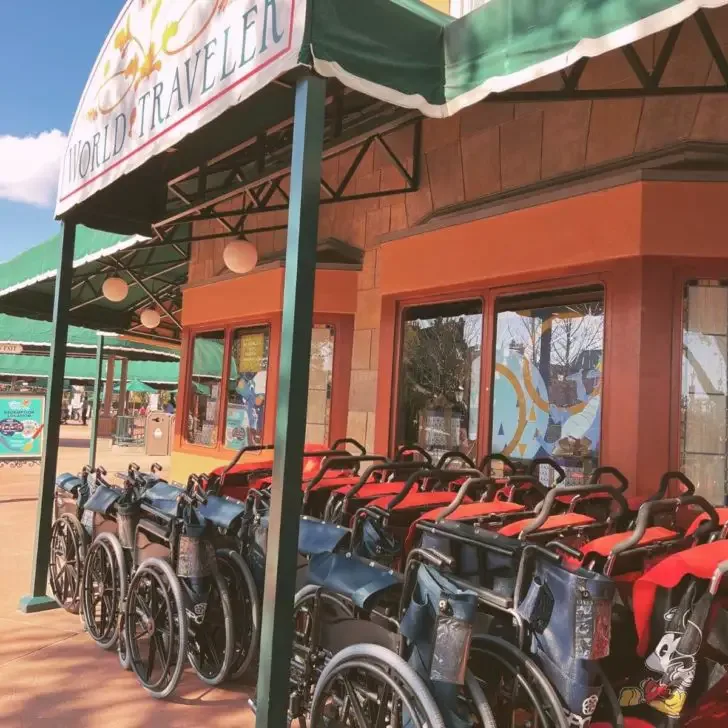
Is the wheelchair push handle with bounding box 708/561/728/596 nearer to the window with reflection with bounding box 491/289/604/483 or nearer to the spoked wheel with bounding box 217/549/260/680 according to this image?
the spoked wheel with bounding box 217/549/260/680

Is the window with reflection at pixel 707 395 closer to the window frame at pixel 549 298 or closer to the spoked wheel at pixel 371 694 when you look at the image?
the window frame at pixel 549 298

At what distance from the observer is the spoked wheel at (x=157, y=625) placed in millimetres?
3352

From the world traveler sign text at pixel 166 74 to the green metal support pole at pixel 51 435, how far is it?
483 millimetres

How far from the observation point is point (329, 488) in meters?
4.44

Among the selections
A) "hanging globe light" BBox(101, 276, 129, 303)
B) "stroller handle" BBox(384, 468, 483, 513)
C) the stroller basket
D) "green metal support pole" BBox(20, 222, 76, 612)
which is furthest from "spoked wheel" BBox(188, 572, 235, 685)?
"hanging globe light" BBox(101, 276, 129, 303)

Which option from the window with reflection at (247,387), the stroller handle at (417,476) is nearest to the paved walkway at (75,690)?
the stroller handle at (417,476)

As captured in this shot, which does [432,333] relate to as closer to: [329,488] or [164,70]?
[329,488]

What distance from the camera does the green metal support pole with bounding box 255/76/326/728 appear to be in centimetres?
269

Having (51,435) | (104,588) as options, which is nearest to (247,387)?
(51,435)

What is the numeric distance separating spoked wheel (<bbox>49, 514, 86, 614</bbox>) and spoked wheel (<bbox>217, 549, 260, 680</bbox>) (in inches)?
58.0

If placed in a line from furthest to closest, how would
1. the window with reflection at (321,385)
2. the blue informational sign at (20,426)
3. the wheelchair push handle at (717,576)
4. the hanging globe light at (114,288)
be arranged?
1. the blue informational sign at (20,426)
2. the hanging globe light at (114,288)
3. the window with reflection at (321,385)
4. the wheelchair push handle at (717,576)

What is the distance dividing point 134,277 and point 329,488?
8.05 meters

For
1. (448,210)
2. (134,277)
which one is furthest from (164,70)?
(134,277)

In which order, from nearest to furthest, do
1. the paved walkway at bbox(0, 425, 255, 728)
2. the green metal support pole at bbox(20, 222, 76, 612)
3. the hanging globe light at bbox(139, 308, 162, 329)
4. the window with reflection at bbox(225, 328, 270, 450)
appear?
the paved walkway at bbox(0, 425, 255, 728)
the green metal support pole at bbox(20, 222, 76, 612)
the window with reflection at bbox(225, 328, 270, 450)
the hanging globe light at bbox(139, 308, 162, 329)
